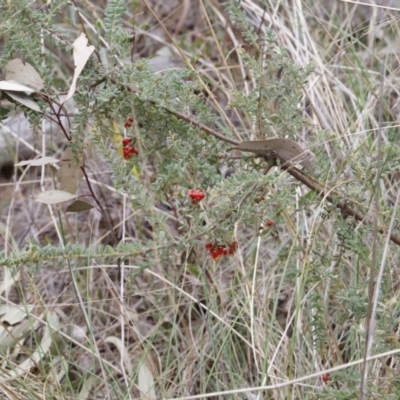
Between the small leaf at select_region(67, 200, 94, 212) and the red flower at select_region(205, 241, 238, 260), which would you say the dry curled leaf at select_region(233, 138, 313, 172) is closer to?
the red flower at select_region(205, 241, 238, 260)

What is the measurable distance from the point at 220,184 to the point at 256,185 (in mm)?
94

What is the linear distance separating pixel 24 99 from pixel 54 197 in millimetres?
169

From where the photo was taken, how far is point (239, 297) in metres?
1.61

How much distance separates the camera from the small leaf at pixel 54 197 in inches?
44.5

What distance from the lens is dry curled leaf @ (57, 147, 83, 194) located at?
1203mm

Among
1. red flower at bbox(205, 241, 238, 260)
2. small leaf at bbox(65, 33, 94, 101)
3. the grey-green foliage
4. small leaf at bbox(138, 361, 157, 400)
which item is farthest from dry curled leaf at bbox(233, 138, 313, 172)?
small leaf at bbox(138, 361, 157, 400)

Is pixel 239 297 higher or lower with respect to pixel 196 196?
lower

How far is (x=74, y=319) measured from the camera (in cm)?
183

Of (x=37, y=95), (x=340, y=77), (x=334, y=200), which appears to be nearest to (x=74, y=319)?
(x=37, y=95)

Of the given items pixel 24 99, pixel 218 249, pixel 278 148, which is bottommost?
pixel 218 249

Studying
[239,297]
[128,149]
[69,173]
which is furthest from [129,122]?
[239,297]

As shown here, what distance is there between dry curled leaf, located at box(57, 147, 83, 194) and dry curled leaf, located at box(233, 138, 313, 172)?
0.29 metres

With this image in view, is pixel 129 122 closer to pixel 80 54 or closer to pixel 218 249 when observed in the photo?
pixel 80 54

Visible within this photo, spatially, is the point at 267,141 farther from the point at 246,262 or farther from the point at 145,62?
the point at 246,262
